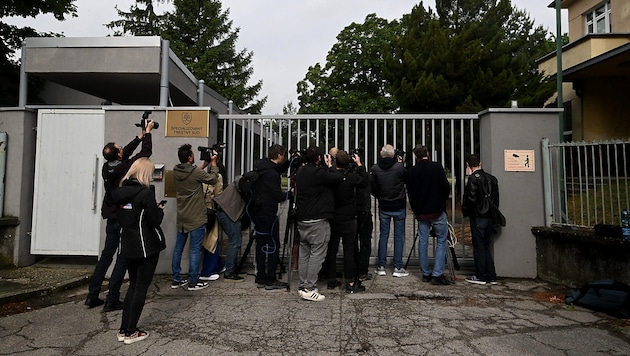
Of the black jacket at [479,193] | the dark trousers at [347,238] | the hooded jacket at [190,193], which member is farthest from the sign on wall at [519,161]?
the hooded jacket at [190,193]

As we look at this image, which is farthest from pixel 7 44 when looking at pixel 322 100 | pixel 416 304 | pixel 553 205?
pixel 322 100

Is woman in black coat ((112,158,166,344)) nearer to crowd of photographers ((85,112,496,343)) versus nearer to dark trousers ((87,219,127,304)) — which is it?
crowd of photographers ((85,112,496,343))

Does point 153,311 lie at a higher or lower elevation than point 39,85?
lower

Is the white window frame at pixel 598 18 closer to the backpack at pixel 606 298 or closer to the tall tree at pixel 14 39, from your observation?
the backpack at pixel 606 298

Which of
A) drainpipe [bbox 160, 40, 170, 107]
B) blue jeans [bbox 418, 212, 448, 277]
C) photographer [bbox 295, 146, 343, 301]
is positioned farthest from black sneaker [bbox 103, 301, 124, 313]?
drainpipe [bbox 160, 40, 170, 107]

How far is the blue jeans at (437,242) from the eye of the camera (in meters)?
5.40

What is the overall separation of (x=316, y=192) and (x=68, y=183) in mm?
4242

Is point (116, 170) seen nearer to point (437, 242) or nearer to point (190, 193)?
point (190, 193)

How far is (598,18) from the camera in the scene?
14.8m

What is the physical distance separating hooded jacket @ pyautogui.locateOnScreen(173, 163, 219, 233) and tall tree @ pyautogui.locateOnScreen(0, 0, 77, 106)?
784 centimetres

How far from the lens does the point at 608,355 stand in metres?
3.35

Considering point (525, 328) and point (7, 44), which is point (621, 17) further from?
point (7, 44)

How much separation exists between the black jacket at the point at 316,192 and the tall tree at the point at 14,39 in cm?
926

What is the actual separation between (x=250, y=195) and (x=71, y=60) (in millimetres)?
5225
